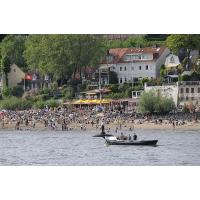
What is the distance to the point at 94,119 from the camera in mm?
20516

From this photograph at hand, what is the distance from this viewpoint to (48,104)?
20453 millimetres

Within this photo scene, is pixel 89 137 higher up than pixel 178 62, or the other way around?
pixel 178 62

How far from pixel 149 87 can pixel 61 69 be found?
180cm

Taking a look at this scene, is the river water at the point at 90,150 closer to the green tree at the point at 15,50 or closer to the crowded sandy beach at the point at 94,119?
the crowded sandy beach at the point at 94,119

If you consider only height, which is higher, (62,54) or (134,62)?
(62,54)

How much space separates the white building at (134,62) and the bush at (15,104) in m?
1.76

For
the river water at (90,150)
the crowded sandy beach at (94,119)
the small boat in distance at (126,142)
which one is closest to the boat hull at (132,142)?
the small boat in distance at (126,142)

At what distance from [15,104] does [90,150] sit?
2.07 meters

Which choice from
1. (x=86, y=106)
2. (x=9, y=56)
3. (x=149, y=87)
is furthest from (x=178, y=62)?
(x=9, y=56)

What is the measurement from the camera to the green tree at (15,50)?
19.5m

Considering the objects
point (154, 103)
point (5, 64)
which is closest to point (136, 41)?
point (154, 103)

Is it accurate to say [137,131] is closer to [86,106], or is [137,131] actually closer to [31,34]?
[86,106]

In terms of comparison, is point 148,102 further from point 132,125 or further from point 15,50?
point 15,50
